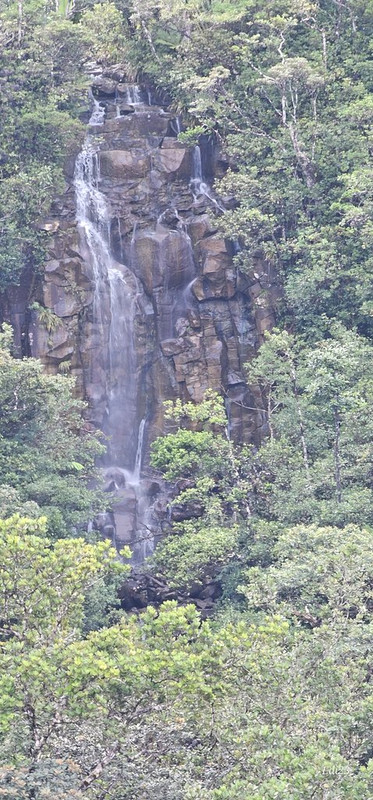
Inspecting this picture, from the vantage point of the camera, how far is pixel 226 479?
21.4m

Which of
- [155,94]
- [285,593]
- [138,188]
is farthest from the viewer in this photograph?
[155,94]

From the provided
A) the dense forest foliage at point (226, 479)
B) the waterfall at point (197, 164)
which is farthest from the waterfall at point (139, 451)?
the waterfall at point (197, 164)

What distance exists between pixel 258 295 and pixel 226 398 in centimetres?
258

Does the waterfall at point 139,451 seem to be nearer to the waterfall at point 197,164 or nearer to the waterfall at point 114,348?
the waterfall at point 114,348

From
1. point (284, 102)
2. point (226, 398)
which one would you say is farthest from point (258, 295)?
point (284, 102)

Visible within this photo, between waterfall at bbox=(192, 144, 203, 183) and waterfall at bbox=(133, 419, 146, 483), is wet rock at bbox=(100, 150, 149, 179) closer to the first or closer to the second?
waterfall at bbox=(192, 144, 203, 183)

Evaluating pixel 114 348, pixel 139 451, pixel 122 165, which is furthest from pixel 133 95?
pixel 139 451

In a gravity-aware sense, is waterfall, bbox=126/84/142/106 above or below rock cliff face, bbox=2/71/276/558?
above

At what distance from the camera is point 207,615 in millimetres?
21328

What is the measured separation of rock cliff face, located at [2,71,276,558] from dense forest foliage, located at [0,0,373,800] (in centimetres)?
63

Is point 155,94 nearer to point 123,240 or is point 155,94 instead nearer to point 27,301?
point 123,240

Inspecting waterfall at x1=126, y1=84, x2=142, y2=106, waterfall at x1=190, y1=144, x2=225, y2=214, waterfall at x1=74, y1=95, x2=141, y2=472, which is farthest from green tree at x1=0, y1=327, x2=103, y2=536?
waterfall at x1=126, y1=84, x2=142, y2=106

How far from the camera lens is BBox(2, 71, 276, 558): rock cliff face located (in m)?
24.2

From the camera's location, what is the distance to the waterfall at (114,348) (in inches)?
967
